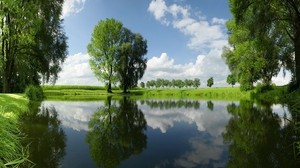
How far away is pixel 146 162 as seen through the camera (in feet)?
19.7

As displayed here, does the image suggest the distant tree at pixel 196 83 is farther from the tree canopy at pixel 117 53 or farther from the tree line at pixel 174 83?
the tree canopy at pixel 117 53

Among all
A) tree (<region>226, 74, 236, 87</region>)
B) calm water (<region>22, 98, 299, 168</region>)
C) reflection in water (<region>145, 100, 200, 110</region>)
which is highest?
tree (<region>226, 74, 236, 87</region>)

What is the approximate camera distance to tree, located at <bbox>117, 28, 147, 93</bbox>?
53.8 metres

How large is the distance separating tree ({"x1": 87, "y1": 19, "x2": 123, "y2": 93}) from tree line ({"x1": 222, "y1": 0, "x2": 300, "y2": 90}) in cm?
2113

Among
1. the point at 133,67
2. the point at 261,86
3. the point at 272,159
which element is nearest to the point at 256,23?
the point at 261,86

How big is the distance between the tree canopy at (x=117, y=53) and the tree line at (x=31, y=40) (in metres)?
23.3

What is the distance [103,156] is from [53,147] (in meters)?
1.56

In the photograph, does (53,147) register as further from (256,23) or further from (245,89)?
(245,89)

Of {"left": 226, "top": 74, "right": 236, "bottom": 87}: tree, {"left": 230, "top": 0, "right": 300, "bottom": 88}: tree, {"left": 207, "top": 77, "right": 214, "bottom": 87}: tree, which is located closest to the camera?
{"left": 230, "top": 0, "right": 300, "bottom": 88}: tree

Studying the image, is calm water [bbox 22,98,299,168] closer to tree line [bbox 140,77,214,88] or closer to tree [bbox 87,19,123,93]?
tree [bbox 87,19,123,93]

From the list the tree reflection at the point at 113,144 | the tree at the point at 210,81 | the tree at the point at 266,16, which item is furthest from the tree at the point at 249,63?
the tree at the point at 210,81

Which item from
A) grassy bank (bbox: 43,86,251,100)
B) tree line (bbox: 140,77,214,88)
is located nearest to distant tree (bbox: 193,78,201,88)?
tree line (bbox: 140,77,214,88)

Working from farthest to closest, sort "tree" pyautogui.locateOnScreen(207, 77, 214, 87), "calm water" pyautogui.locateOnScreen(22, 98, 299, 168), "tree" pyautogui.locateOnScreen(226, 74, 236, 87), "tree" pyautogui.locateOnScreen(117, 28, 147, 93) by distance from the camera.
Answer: "tree" pyautogui.locateOnScreen(207, 77, 214, 87) → "tree" pyautogui.locateOnScreen(226, 74, 236, 87) → "tree" pyautogui.locateOnScreen(117, 28, 147, 93) → "calm water" pyautogui.locateOnScreen(22, 98, 299, 168)

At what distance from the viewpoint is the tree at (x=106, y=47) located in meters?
57.2
